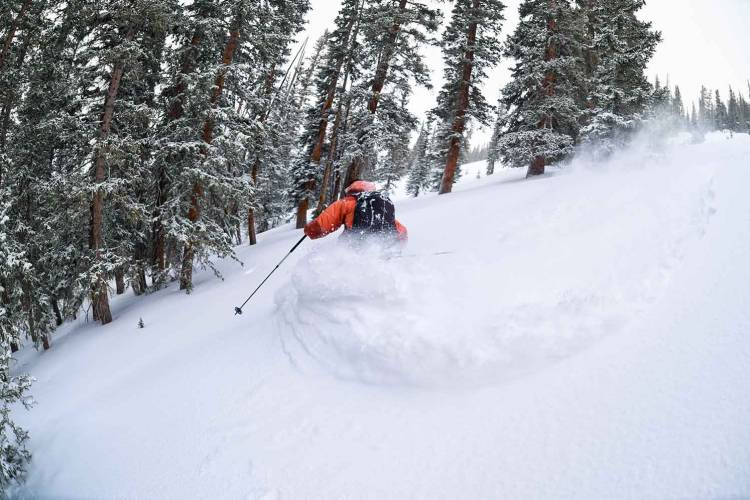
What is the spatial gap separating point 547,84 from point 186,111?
581 inches

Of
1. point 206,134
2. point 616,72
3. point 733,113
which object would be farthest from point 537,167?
point 733,113

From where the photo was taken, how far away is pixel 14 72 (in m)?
12.9

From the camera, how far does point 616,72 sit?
16.6 m

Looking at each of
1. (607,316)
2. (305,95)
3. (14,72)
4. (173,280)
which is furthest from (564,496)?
(305,95)

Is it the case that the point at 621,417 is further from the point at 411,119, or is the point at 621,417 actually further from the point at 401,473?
the point at 411,119

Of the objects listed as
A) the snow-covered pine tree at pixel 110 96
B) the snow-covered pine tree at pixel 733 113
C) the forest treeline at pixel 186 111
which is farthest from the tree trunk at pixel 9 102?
the snow-covered pine tree at pixel 733 113

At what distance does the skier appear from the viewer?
570 cm

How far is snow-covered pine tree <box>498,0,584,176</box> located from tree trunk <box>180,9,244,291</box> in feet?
38.2

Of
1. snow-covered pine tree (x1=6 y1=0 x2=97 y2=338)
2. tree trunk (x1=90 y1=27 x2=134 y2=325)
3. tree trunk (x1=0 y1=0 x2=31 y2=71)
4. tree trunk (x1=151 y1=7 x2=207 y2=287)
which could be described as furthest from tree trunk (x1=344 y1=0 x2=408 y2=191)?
tree trunk (x1=0 y1=0 x2=31 y2=71)

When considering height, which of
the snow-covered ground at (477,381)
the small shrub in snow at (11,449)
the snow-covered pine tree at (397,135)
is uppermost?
the snow-covered pine tree at (397,135)

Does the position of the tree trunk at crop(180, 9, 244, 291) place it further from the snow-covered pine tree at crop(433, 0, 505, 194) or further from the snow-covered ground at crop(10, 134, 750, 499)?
the snow-covered pine tree at crop(433, 0, 505, 194)

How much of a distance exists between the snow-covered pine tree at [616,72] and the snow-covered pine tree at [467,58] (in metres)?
4.15

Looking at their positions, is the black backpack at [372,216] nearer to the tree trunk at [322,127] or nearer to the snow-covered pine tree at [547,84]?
the snow-covered pine tree at [547,84]

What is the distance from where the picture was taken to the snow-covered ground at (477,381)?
8.71ft
